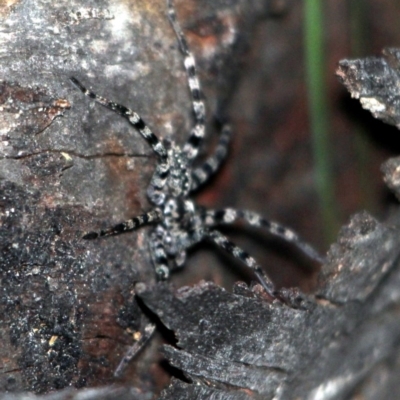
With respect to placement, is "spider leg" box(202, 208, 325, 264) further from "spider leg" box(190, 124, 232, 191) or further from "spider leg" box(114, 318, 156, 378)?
"spider leg" box(114, 318, 156, 378)

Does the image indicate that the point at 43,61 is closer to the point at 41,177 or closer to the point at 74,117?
the point at 74,117

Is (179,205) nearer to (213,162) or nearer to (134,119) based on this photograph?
(213,162)

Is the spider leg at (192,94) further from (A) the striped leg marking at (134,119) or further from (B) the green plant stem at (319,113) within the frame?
(B) the green plant stem at (319,113)

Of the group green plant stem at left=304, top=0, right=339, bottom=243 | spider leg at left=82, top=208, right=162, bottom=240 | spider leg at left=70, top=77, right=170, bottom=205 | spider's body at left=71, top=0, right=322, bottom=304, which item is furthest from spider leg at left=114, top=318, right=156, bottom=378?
green plant stem at left=304, top=0, right=339, bottom=243

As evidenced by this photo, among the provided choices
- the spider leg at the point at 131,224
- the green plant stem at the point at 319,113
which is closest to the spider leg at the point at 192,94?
the spider leg at the point at 131,224

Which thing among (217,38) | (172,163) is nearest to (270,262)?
(172,163)

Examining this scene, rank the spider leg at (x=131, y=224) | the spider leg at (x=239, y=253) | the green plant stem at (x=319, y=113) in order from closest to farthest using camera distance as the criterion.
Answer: the spider leg at (x=131, y=224) < the spider leg at (x=239, y=253) < the green plant stem at (x=319, y=113)

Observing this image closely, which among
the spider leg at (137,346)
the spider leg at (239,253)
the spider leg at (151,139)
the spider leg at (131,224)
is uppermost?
the spider leg at (151,139)
